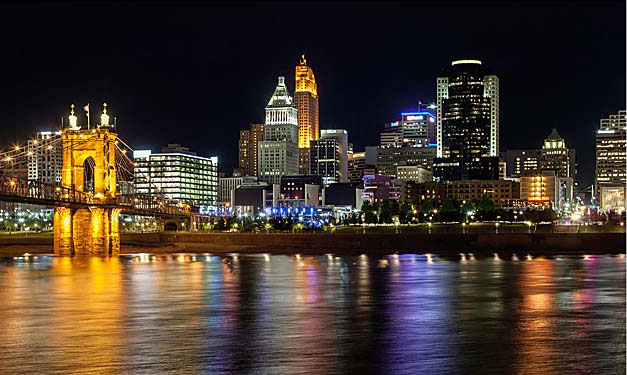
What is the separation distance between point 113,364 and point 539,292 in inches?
836

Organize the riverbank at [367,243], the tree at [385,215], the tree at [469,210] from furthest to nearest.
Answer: the tree at [469,210] → the tree at [385,215] → the riverbank at [367,243]

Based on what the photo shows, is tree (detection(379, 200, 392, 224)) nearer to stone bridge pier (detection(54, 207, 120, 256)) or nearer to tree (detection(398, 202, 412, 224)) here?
tree (detection(398, 202, 412, 224))

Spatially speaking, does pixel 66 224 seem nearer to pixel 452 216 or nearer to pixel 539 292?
pixel 539 292

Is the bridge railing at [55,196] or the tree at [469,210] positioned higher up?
the bridge railing at [55,196]

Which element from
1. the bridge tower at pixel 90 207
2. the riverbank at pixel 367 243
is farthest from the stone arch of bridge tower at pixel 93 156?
the riverbank at pixel 367 243

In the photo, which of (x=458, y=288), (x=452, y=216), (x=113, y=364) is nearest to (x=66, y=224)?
(x=458, y=288)

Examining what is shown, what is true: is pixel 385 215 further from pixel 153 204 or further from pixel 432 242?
pixel 432 242

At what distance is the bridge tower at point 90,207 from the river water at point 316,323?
21783 mm

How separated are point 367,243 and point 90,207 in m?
26.6

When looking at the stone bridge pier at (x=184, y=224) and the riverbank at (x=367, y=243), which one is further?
the stone bridge pier at (x=184, y=224)

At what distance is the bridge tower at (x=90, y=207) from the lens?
228ft

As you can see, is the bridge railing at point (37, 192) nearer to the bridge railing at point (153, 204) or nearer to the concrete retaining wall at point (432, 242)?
the bridge railing at point (153, 204)

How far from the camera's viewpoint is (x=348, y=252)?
77.6 metres

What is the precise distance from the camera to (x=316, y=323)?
84.7 feet
